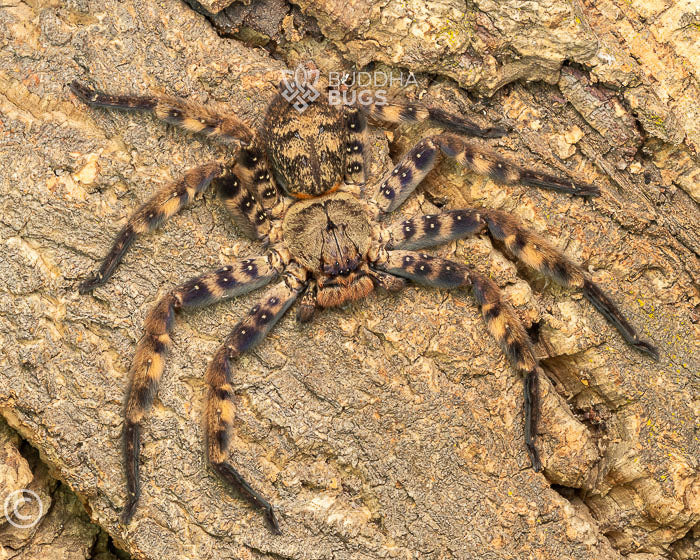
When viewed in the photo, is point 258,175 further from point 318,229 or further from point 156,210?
point 156,210

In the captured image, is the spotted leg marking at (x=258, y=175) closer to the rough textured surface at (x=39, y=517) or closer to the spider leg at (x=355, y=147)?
Answer: the spider leg at (x=355, y=147)

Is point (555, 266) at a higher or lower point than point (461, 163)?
lower

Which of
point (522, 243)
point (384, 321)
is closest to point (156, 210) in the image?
point (384, 321)

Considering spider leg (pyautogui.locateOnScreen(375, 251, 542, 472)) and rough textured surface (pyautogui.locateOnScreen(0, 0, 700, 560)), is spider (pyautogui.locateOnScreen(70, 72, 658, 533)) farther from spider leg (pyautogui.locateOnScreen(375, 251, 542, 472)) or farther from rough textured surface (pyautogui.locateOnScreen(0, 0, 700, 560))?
rough textured surface (pyautogui.locateOnScreen(0, 0, 700, 560))

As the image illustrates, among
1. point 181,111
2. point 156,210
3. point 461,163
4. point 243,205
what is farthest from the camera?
point 461,163

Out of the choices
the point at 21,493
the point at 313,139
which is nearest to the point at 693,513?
the point at 313,139

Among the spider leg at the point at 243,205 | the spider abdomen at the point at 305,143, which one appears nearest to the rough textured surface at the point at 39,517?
the spider leg at the point at 243,205

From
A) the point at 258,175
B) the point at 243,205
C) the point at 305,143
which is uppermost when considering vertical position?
the point at 305,143
